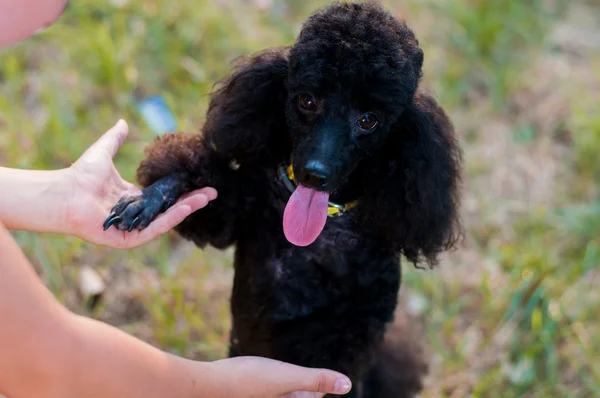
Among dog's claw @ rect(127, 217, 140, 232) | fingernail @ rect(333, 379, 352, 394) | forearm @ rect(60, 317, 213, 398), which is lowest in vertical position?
fingernail @ rect(333, 379, 352, 394)

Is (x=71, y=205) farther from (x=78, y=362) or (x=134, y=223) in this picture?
(x=78, y=362)

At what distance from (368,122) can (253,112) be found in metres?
0.35

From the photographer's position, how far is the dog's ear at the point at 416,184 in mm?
1891

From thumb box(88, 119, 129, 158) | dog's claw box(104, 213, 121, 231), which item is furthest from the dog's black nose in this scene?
thumb box(88, 119, 129, 158)

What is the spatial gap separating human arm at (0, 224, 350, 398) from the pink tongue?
0.38 m

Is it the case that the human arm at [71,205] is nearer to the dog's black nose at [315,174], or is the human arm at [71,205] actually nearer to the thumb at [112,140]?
the thumb at [112,140]

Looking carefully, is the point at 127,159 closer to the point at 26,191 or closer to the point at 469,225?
the point at 26,191

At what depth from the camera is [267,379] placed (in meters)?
1.87

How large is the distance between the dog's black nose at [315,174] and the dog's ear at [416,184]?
0.93 ft

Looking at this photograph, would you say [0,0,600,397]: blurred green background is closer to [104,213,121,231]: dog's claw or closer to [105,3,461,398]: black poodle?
[105,3,461,398]: black poodle

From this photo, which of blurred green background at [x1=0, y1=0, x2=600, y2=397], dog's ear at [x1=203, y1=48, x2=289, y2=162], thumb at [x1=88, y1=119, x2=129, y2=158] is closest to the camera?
dog's ear at [x1=203, y1=48, x2=289, y2=162]

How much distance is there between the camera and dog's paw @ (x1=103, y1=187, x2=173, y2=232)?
6.14ft

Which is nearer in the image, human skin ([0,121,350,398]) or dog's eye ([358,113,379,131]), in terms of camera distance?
human skin ([0,121,350,398])

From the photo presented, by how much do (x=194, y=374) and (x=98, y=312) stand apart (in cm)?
107
